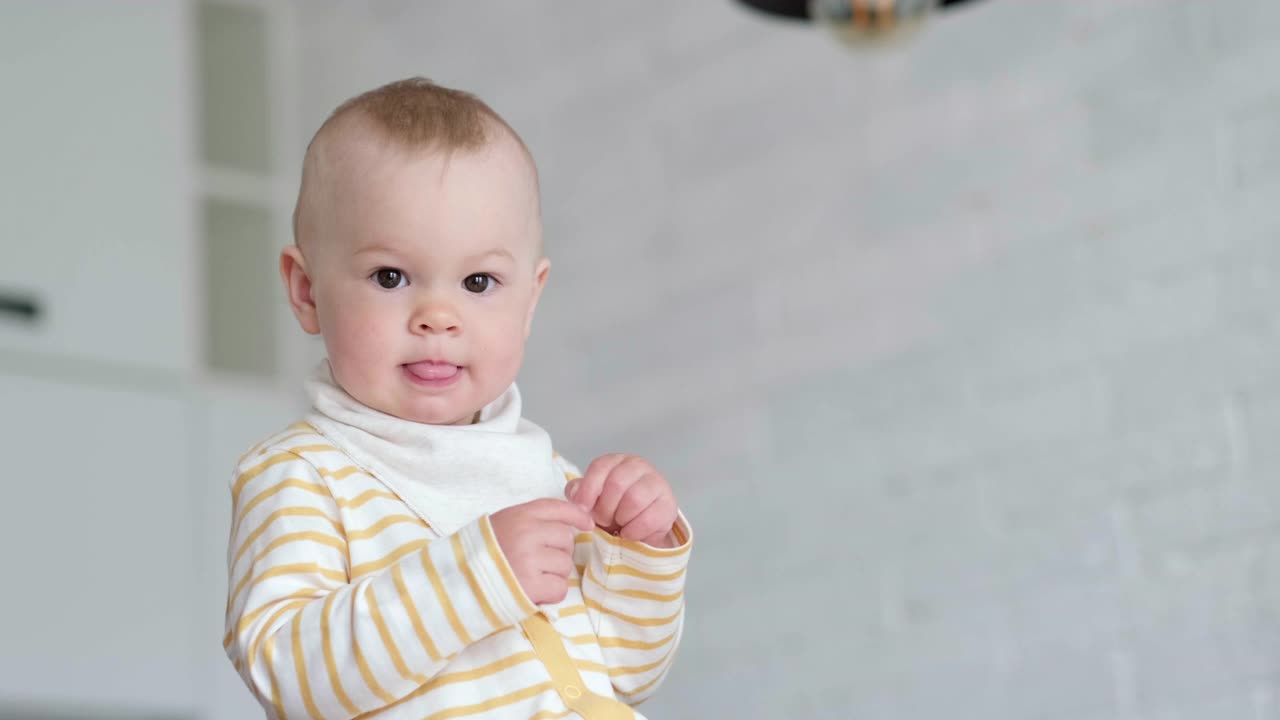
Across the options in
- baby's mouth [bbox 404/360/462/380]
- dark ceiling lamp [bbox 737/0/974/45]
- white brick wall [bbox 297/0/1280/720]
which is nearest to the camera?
baby's mouth [bbox 404/360/462/380]

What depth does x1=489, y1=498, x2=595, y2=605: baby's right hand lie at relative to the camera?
Answer: 92cm

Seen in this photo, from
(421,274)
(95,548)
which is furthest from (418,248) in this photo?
(95,548)

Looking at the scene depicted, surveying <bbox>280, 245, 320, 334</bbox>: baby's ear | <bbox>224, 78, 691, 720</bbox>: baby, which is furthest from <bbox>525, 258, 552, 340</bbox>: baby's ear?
<bbox>280, 245, 320, 334</bbox>: baby's ear

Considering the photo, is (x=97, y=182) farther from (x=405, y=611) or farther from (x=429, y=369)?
(x=405, y=611)

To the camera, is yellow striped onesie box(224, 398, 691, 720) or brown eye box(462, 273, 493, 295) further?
brown eye box(462, 273, 493, 295)

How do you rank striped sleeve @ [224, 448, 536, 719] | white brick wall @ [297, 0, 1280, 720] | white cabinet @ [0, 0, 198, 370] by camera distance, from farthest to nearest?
white cabinet @ [0, 0, 198, 370]
white brick wall @ [297, 0, 1280, 720]
striped sleeve @ [224, 448, 536, 719]

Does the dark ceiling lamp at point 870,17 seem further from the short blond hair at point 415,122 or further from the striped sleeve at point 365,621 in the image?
the striped sleeve at point 365,621

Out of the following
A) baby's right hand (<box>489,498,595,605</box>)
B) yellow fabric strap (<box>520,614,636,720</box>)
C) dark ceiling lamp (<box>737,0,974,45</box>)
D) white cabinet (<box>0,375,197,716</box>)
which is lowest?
white cabinet (<box>0,375,197,716</box>)

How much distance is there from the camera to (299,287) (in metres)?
1.06

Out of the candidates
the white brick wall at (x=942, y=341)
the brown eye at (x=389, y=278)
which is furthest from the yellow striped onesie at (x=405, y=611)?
the white brick wall at (x=942, y=341)

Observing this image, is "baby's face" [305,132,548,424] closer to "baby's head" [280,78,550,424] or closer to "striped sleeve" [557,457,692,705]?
"baby's head" [280,78,550,424]

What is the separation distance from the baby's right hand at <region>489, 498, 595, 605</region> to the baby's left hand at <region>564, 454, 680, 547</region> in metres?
0.06

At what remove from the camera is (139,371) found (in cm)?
283

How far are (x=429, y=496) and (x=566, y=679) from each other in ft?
0.44
